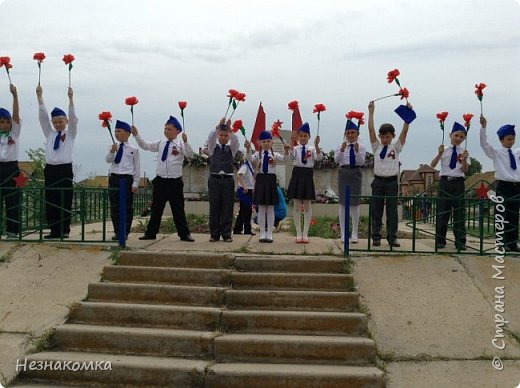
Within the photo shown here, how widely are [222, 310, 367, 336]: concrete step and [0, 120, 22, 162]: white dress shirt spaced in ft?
14.1

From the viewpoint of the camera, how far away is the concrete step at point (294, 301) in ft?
16.3

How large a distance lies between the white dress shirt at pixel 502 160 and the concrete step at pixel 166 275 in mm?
3836

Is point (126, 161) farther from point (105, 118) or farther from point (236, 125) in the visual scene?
point (236, 125)

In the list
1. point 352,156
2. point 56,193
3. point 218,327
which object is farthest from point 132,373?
point 352,156

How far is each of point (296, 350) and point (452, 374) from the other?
4.26 feet

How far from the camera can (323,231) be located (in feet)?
29.5

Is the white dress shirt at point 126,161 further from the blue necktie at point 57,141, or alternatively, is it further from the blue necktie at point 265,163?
the blue necktie at point 265,163

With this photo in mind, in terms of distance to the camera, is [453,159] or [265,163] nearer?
[453,159]

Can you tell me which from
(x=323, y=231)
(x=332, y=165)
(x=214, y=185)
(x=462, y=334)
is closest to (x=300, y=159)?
(x=214, y=185)

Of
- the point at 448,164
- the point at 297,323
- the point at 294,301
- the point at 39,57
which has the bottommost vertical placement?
the point at 297,323

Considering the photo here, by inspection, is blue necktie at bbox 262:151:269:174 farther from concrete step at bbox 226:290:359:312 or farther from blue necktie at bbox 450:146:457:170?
blue necktie at bbox 450:146:457:170

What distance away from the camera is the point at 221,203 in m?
6.95

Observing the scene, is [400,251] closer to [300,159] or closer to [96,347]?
[300,159]

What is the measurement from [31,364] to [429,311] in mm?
3683
